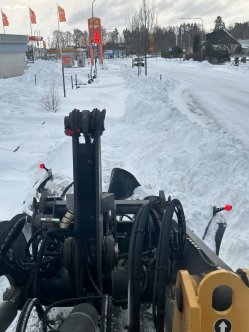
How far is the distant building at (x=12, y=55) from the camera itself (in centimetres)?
4053

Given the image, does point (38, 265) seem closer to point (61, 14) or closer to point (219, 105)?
point (219, 105)

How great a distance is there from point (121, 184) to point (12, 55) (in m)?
40.9

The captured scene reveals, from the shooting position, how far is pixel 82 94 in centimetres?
2511

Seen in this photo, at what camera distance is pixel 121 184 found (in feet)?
17.8

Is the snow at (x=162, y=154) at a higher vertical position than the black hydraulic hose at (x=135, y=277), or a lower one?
lower

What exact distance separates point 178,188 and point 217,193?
793 millimetres

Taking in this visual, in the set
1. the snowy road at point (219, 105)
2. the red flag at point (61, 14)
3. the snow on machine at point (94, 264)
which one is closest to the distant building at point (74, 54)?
the red flag at point (61, 14)

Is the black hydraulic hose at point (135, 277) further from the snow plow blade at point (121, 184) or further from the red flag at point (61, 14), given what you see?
the red flag at point (61, 14)

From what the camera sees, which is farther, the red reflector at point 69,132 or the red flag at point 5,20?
the red flag at point 5,20

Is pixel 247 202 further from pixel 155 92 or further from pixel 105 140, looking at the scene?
pixel 155 92

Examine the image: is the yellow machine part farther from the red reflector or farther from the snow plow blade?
the snow plow blade

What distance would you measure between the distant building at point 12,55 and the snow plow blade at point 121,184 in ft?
119

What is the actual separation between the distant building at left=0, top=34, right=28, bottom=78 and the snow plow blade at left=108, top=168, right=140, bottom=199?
36281 mm

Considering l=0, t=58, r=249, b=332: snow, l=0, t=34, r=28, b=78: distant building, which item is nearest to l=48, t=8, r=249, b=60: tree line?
l=0, t=34, r=28, b=78: distant building
